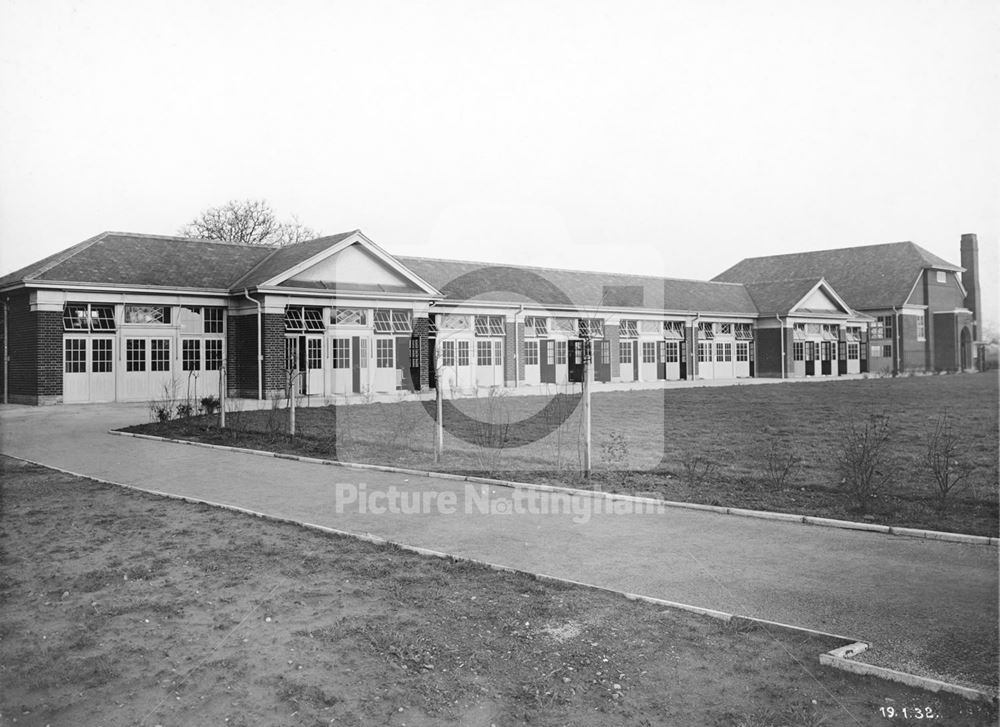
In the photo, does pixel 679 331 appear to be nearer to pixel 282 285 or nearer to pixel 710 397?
pixel 710 397

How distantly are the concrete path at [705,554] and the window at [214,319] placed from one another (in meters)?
16.2

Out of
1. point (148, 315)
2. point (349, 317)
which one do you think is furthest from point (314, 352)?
point (148, 315)

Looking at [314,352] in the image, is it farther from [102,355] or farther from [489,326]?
[489,326]

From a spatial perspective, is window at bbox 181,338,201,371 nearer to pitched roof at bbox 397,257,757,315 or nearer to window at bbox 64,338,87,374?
window at bbox 64,338,87,374

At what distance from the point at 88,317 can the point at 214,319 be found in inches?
158

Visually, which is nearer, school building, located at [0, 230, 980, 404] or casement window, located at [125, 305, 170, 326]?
school building, located at [0, 230, 980, 404]

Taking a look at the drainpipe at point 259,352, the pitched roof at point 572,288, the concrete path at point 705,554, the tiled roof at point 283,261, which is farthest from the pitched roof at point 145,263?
the concrete path at point 705,554

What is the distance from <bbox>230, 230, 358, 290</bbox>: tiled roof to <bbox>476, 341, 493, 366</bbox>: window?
7537 millimetres

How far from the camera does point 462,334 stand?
33.5 meters

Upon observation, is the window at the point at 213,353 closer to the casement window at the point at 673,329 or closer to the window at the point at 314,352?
the window at the point at 314,352

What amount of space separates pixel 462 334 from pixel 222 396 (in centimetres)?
1654

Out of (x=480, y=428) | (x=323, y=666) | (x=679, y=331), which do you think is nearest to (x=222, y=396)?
(x=480, y=428)

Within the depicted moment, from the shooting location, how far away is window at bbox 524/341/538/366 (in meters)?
35.7

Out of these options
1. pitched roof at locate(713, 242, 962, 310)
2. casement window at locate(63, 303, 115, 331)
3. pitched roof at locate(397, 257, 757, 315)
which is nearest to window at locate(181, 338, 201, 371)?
casement window at locate(63, 303, 115, 331)
